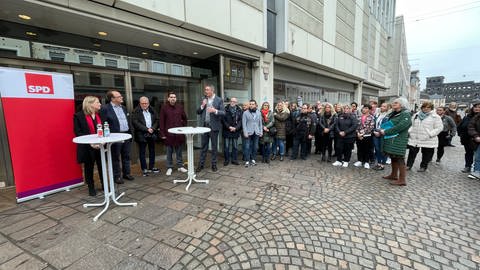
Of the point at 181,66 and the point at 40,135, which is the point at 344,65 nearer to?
the point at 181,66

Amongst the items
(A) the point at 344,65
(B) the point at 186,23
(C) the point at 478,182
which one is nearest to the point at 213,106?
(B) the point at 186,23

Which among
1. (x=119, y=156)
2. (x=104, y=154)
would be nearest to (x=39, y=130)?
(x=119, y=156)

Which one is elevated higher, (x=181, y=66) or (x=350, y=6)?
(x=350, y=6)

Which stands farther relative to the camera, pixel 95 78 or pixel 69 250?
pixel 95 78

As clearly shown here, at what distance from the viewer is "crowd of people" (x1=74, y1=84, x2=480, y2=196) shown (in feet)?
14.3

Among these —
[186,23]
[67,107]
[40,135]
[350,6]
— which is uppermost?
[350,6]

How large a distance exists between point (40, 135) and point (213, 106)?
335cm

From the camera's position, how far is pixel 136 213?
3213 millimetres

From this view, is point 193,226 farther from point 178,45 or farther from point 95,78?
point 178,45

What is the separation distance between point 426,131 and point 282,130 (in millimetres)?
3652

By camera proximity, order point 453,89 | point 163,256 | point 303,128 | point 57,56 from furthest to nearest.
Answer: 1. point 453,89
2. point 303,128
3. point 57,56
4. point 163,256

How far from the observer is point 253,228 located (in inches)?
110

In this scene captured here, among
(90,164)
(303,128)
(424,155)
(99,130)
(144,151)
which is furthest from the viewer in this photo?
(303,128)

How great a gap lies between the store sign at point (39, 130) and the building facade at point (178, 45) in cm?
112
